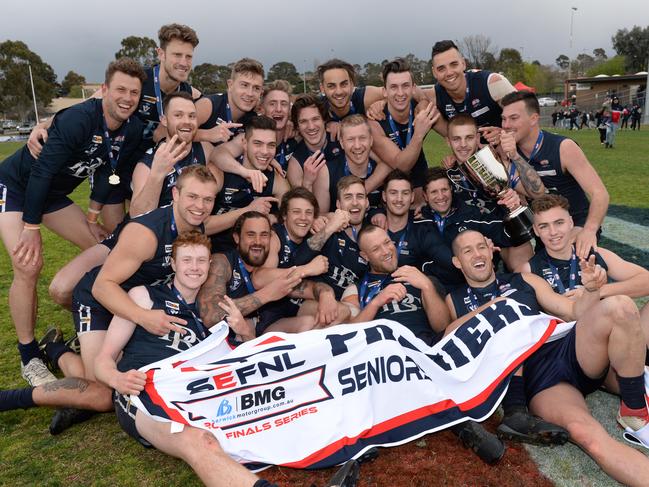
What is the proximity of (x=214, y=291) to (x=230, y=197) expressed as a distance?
1.42m

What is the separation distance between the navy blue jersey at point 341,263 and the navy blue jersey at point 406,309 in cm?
29

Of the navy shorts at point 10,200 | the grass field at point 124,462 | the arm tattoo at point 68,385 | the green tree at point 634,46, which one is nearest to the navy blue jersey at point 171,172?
the navy shorts at point 10,200

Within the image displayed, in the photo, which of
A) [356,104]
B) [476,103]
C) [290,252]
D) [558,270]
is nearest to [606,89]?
[476,103]

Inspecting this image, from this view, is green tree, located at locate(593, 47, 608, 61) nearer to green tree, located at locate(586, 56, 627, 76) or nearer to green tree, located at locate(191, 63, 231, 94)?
green tree, located at locate(586, 56, 627, 76)

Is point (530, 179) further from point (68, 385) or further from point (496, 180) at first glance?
point (68, 385)

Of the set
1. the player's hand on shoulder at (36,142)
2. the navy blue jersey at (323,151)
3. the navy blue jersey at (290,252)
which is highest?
the player's hand on shoulder at (36,142)

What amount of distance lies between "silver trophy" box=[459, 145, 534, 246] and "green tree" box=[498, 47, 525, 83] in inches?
2826

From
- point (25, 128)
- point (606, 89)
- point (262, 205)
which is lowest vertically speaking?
point (262, 205)

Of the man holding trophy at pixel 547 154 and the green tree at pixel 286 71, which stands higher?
the green tree at pixel 286 71

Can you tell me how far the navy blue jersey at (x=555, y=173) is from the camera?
4.76m

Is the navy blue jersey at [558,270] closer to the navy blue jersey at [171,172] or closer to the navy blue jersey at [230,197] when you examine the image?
the navy blue jersey at [230,197]

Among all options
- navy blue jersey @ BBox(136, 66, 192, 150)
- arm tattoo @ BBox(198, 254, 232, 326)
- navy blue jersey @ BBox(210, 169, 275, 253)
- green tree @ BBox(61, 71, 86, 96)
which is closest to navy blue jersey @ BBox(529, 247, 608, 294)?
arm tattoo @ BBox(198, 254, 232, 326)

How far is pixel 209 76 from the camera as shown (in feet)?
226

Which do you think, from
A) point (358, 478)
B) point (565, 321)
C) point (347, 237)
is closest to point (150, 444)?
point (358, 478)
